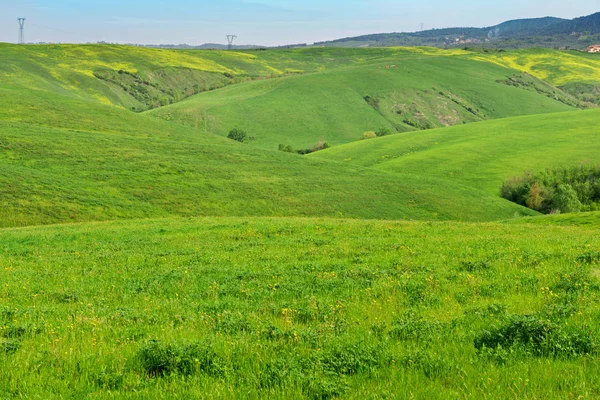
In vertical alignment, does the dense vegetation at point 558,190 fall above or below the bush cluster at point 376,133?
below

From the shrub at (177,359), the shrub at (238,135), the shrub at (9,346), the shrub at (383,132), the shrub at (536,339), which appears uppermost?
the shrub at (383,132)

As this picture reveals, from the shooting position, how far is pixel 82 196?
59.1 meters

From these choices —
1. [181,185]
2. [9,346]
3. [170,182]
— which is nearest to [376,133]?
[181,185]

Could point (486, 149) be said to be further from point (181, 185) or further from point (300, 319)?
point (300, 319)

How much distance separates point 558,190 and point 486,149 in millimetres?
35083

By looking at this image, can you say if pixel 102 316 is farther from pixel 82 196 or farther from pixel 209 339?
pixel 82 196

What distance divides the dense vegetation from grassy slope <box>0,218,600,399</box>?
2590 inches

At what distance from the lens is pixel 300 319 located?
10852 millimetres

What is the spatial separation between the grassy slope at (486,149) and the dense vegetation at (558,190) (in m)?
4.37

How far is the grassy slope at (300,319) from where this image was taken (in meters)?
7.17

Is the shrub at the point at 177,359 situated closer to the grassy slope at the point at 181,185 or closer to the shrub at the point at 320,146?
the grassy slope at the point at 181,185

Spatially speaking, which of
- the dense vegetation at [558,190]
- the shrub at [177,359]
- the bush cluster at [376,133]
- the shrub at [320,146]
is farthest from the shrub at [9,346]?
the bush cluster at [376,133]

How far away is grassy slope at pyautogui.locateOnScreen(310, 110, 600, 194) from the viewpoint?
10194 cm

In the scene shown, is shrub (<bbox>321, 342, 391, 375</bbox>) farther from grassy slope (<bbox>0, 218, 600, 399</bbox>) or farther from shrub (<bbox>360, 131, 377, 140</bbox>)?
shrub (<bbox>360, 131, 377, 140</bbox>)
